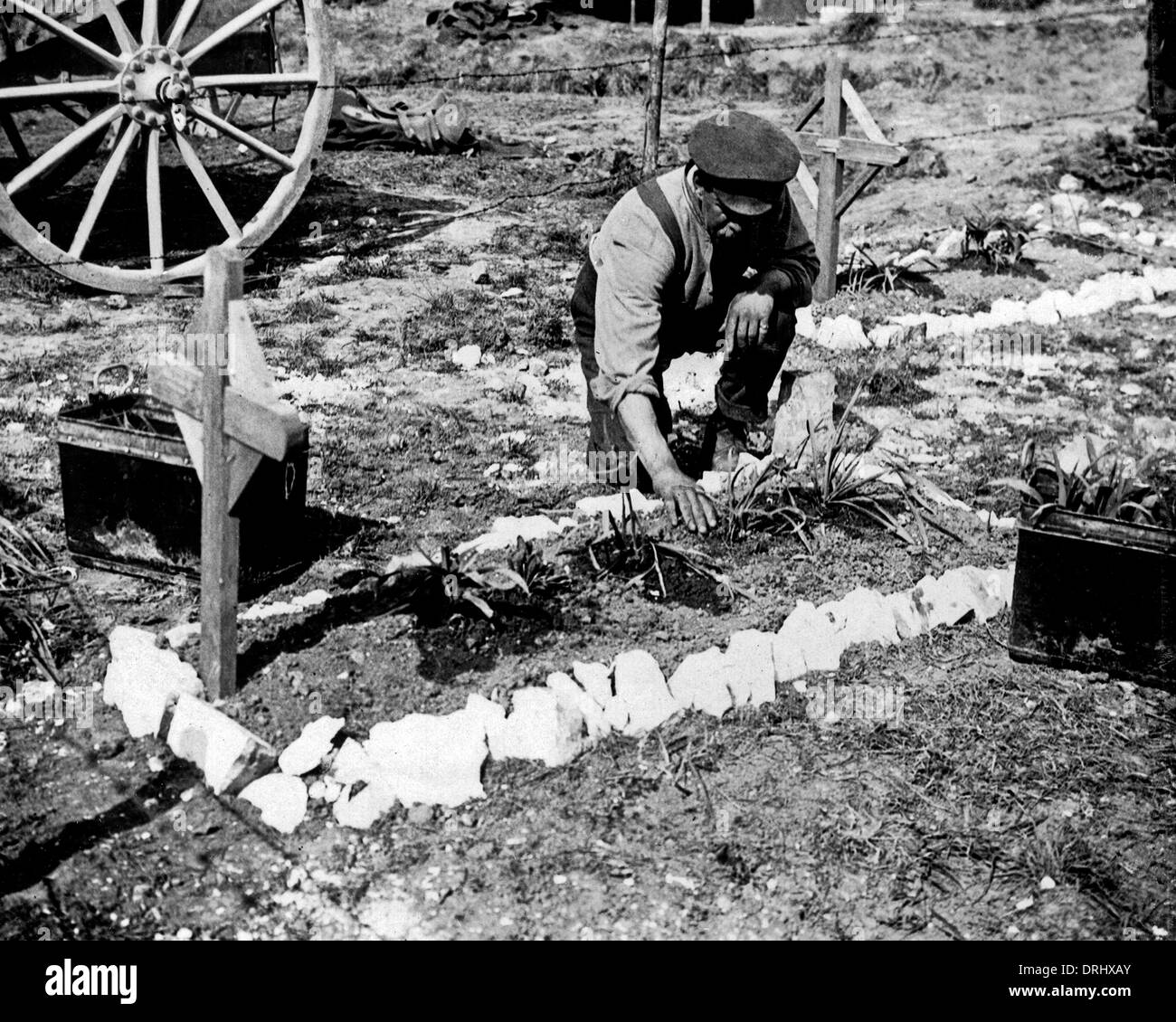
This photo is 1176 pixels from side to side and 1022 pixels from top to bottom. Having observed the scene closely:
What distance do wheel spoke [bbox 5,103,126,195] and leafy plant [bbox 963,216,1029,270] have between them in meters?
5.26

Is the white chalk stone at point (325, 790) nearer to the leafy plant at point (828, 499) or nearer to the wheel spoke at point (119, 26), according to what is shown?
the leafy plant at point (828, 499)

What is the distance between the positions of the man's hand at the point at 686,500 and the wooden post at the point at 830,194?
4.01 metres

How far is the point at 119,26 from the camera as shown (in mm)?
7008

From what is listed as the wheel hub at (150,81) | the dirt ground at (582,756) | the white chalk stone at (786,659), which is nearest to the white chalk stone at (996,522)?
the dirt ground at (582,756)

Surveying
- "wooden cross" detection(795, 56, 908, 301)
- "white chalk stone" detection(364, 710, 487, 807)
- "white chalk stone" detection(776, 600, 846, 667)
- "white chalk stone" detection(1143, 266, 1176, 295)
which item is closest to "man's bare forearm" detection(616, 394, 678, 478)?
"white chalk stone" detection(776, 600, 846, 667)

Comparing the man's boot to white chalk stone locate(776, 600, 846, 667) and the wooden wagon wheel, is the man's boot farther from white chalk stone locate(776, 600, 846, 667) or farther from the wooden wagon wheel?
the wooden wagon wheel

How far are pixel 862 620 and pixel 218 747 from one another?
1952 millimetres

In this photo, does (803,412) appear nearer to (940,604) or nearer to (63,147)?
(940,604)

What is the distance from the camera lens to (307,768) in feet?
11.4

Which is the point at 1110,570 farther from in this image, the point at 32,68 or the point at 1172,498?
the point at 32,68

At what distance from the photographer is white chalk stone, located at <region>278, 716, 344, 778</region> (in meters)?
3.46

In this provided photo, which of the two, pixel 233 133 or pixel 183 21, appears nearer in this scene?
pixel 183 21

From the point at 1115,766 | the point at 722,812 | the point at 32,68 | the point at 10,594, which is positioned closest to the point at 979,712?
the point at 1115,766

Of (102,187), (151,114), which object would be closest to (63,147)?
(102,187)
